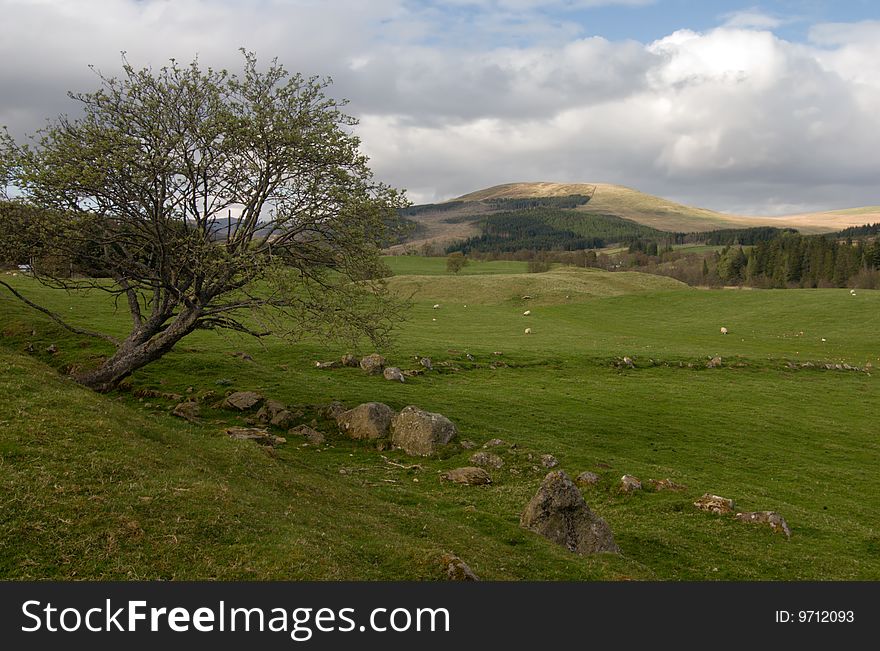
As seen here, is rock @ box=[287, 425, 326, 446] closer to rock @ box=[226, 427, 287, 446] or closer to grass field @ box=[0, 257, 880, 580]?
grass field @ box=[0, 257, 880, 580]

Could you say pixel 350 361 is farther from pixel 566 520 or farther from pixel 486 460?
pixel 566 520

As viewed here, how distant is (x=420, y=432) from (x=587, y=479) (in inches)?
288

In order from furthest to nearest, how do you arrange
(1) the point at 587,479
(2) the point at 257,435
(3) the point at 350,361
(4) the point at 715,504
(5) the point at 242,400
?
(3) the point at 350,361
(5) the point at 242,400
(2) the point at 257,435
(1) the point at 587,479
(4) the point at 715,504

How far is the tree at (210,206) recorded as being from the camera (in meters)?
24.3

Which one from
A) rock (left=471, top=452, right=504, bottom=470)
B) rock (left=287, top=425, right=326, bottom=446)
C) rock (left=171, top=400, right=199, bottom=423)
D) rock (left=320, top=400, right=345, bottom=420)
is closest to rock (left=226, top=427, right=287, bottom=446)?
rock (left=287, top=425, right=326, bottom=446)

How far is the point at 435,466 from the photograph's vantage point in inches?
905

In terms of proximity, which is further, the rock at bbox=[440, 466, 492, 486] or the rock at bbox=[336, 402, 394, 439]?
the rock at bbox=[336, 402, 394, 439]

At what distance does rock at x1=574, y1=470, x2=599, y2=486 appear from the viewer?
21578mm

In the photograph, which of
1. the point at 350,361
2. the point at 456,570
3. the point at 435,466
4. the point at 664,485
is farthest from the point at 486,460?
the point at 350,361

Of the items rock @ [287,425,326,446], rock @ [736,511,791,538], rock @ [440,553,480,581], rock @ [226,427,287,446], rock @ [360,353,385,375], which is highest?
rock @ [360,353,385,375]

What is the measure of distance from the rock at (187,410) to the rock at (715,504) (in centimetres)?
2060

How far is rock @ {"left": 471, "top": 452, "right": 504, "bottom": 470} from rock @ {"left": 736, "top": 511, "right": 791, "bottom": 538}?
28.3 feet

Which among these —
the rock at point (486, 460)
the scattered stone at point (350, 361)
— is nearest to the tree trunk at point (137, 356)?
the rock at point (486, 460)

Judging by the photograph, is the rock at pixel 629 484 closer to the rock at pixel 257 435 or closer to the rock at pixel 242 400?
the rock at pixel 257 435
